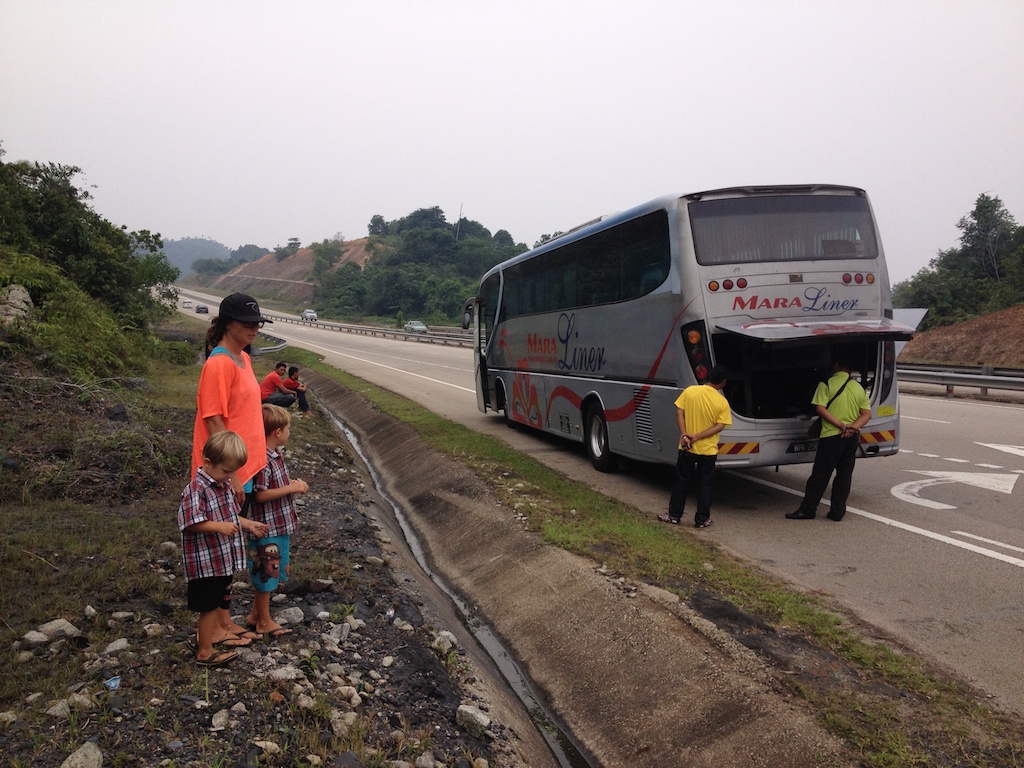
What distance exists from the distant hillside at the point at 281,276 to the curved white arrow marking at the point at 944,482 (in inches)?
4736

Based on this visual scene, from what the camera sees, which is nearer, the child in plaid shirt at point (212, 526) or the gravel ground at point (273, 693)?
the gravel ground at point (273, 693)

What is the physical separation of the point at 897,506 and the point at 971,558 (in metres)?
1.97

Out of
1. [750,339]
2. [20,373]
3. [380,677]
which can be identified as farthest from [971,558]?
[20,373]

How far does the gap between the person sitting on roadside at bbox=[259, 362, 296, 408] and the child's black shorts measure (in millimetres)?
8985

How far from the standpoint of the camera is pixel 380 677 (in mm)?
4969

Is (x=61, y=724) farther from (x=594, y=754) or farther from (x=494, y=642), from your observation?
(x=494, y=642)

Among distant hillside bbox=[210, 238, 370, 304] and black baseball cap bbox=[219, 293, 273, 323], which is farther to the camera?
distant hillside bbox=[210, 238, 370, 304]

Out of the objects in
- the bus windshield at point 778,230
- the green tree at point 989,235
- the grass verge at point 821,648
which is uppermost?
the green tree at point 989,235

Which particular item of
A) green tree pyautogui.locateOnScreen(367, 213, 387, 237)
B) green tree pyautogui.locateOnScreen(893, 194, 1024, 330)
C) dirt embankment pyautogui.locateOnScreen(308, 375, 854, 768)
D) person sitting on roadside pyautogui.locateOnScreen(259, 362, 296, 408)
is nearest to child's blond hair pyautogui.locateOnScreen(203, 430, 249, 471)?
dirt embankment pyautogui.locateOnScreen(308, 375, 854, 768)

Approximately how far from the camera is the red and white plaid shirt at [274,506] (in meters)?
4.86

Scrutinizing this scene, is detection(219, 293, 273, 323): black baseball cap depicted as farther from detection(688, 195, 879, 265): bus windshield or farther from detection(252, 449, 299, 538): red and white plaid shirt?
detection(688, 195, 879, 265): bus windshield

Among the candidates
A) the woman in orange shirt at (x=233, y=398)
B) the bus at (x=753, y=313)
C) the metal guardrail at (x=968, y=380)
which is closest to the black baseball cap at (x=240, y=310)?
the woman in orange shirt at (x=233, y=398)

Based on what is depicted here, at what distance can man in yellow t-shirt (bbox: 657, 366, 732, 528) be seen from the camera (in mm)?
8016

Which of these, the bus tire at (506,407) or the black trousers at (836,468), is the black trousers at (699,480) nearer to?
the black trousers at (836,468)
